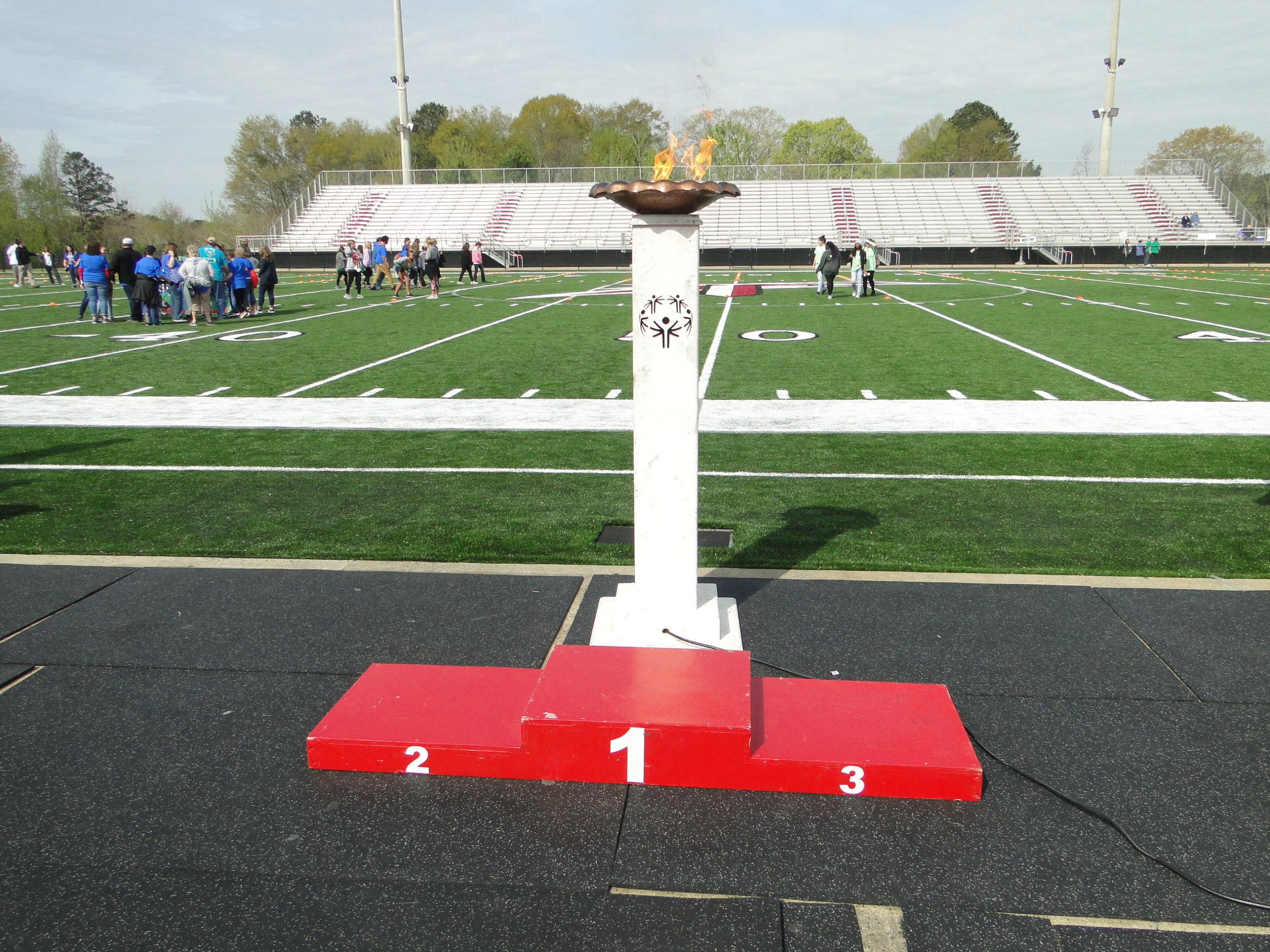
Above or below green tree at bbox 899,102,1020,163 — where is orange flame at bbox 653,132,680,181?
below

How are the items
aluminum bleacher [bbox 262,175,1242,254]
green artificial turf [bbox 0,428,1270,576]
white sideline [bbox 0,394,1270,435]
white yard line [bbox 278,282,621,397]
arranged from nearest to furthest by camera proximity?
1. green artificial turf [bbox 0,428,1270,576]
2. white sideline [bbox 0,394,1270,435]
3. white yard line [bbox 278,282,621,397]
4. aluminum bleacher [bbox 262,175,1242,254]

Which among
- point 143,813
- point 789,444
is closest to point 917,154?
point 789,444

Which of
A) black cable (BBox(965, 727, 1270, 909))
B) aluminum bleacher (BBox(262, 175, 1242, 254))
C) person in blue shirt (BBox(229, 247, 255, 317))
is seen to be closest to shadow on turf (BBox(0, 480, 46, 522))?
black cable (BBox(965, 727, 1270, 909))

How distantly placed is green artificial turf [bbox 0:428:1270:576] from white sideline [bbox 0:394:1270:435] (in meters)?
0.45

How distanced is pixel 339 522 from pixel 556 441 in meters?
2.90

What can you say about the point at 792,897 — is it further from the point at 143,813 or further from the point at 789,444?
the point at 789,444

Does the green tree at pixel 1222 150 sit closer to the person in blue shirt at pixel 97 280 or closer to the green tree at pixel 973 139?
the green tree at pixel 973 139

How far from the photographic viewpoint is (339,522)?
6.54 meters

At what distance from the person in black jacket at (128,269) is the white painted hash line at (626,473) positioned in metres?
13.2

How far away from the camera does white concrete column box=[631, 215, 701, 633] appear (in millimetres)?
3984

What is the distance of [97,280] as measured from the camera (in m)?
19.9

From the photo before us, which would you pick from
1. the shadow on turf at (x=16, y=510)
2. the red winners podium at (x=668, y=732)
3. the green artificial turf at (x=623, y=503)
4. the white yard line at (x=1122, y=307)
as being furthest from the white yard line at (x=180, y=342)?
the white yard line at (x=1122, y=307)

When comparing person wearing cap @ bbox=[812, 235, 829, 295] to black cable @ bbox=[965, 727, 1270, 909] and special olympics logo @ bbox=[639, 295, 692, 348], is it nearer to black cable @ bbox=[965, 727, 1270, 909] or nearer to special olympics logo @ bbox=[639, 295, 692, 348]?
special olympics logo @ bbox=[639, 295, 692, 348]

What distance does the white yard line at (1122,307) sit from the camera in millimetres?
17703
